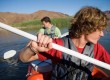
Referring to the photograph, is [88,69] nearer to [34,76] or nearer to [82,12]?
[82,12]

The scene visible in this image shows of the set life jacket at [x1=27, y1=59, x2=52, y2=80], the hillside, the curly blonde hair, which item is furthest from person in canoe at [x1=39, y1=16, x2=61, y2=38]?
the hillside

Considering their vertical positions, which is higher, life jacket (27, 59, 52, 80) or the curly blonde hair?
the curly blonde hair

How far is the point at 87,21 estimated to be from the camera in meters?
2.60

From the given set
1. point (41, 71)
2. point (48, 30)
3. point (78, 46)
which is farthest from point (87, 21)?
point (48, 30)

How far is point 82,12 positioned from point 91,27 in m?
0.21

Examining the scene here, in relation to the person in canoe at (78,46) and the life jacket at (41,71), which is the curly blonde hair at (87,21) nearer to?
the person in canoe at (78,46)

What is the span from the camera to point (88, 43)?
8.98 feet

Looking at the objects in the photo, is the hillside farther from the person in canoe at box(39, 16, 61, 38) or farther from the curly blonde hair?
the curly blonde hair

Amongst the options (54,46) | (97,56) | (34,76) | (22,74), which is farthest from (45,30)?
(54,46)

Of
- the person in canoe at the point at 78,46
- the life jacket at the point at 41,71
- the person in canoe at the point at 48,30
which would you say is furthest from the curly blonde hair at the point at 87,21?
the person in canoe at the point at 48,30

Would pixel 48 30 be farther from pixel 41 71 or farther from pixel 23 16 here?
pixel 23 16

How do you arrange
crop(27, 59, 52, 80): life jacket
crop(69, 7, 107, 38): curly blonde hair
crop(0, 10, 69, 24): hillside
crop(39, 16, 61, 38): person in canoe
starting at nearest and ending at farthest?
crop(69, 7, 107, 38): curly blonde hair → crop(27, 59, 52, 80): life jacket → crop(39, 16, 61, 38): person in canoe → crop(0, 10, 69, 24): hillside

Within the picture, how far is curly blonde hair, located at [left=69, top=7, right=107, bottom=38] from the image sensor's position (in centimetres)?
254

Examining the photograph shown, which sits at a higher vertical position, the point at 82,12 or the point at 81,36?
the point at 82,12
